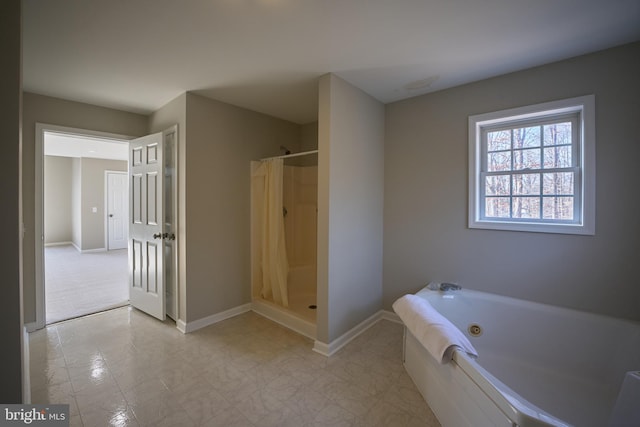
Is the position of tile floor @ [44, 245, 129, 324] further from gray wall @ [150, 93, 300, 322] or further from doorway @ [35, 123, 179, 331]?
gray wall @ [150, 93, 300, 322]

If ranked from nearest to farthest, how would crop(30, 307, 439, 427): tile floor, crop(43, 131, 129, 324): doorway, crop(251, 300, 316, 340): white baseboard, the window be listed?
crop(30, 307, 439, 427): tile floor → the window → crop(251, 300, 316, 340): white baseboard → crop(43, 131, 129, 324): doorway

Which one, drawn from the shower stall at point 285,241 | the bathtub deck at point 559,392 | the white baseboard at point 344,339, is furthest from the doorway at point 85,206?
the bathtub deck at point 559,392

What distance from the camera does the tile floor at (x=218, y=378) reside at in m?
1.62

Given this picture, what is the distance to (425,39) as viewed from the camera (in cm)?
179

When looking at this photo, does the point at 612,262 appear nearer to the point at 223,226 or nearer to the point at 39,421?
the point at 223,226

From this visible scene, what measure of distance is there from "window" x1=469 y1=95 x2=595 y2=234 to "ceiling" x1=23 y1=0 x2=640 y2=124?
44 centimetres

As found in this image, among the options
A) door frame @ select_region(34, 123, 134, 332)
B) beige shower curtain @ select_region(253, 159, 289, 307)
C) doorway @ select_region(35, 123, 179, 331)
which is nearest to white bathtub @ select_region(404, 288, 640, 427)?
beige shower curtain @ select_region(253, 159, 289, 307)

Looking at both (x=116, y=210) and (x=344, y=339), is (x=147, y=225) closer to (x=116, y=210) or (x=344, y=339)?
(x=344, y=339)

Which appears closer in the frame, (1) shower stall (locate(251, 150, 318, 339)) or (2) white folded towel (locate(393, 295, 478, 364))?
(2) white folded towel (locate(393, 295, 478, 364))

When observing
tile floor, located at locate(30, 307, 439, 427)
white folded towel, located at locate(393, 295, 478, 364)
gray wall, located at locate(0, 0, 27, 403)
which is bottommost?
tile floor, located at locate(30, 307, 439, 427)

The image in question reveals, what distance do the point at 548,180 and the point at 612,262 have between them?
0.73 meters

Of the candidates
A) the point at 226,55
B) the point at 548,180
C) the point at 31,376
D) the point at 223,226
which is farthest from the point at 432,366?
the point at 31,376

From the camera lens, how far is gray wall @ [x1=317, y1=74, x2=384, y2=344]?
228cm

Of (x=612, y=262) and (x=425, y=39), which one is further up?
(x=425, y=39)
